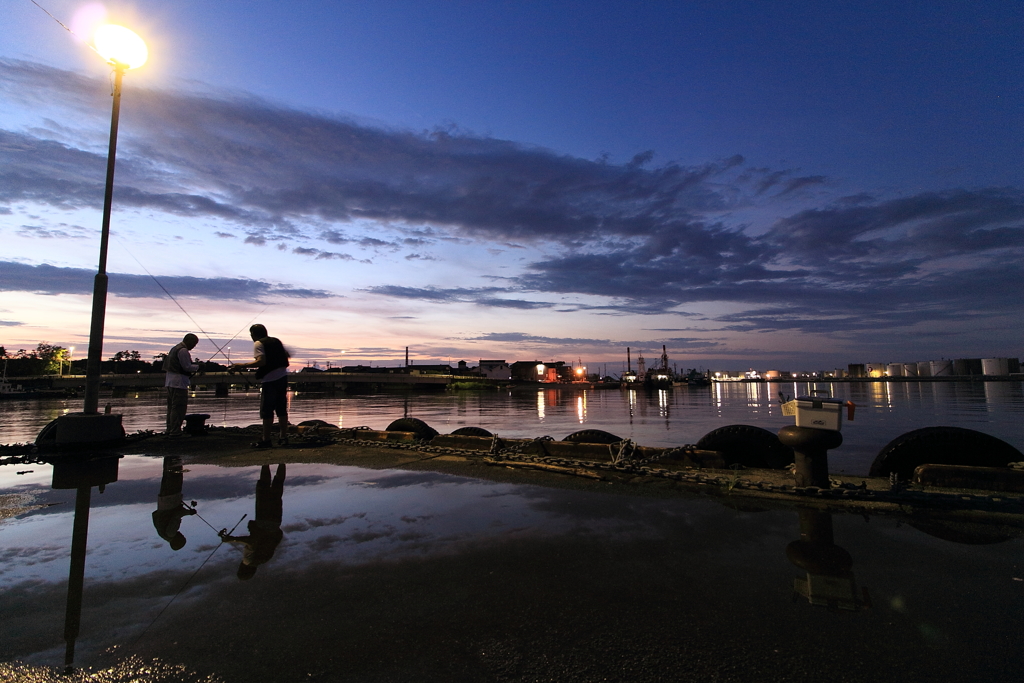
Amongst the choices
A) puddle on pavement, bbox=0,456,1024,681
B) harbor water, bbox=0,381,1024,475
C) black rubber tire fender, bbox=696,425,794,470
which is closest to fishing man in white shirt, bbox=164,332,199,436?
puddle on pavement, bbox=0,456,1024,681

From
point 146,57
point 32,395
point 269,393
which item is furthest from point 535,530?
point 32,395

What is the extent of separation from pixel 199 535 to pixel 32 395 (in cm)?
7698

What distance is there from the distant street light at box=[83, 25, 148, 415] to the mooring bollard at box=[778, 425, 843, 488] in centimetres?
1018

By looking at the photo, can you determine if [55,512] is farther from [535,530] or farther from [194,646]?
[535,530]

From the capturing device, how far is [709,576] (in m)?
3.09

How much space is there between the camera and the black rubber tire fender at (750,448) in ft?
22.2

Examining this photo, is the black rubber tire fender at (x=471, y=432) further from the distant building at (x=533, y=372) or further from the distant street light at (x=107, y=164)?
the distant building at (x=533, y=372)

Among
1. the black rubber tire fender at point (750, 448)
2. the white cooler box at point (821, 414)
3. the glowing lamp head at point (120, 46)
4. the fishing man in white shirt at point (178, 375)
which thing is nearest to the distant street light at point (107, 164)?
the glowing lamp head at point (120, 46)

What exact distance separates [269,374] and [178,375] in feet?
9.50

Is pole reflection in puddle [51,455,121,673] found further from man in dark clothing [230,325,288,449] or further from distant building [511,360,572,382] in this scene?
distant building [511,360,572,382]

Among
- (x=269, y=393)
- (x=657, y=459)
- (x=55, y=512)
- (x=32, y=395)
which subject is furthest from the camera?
(x=32, y=395)

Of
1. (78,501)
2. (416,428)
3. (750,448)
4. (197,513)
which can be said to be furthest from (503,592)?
(416,428)

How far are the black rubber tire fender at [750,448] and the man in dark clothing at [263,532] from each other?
5.37 meters

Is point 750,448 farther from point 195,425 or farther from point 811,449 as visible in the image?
point 195,425
